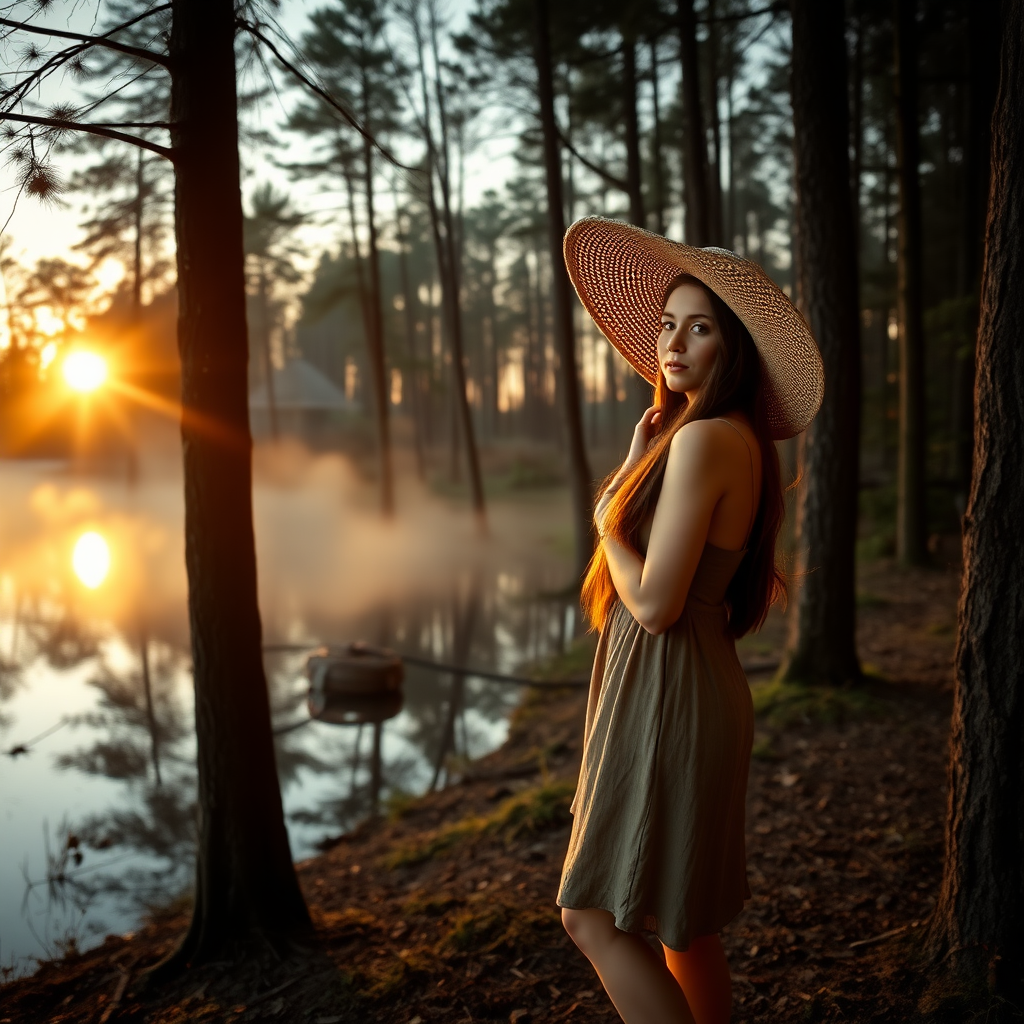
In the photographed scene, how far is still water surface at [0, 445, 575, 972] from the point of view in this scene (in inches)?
236

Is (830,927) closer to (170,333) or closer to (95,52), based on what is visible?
(95,52)

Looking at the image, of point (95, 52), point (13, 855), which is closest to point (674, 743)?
point (95, 52)

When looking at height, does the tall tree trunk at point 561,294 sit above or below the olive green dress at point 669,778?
above

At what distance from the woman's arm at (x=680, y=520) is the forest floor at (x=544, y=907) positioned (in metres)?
1.87

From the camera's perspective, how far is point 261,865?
Answer: 394 centimetres

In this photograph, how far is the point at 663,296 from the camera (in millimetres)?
2861

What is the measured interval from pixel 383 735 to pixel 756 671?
3861 millimetres

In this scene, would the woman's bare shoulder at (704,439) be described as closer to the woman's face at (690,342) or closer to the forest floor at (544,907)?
the woman's face at (690,342)

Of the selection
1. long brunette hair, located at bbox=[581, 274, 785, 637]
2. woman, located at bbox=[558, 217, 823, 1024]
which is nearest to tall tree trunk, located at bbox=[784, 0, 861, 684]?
long brunette hair, located at bbox=[581, 274, 785, 637]

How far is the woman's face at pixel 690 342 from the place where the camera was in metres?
2.38

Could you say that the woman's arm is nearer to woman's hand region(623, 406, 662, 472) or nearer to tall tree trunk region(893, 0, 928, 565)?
woman's hand region(623, 406, 662, 472)

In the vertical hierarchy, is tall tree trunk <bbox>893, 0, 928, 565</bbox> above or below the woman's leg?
above

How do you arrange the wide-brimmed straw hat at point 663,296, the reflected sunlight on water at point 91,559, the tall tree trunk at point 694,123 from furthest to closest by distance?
the reflected sunlight on water at point 91,559 → the tall tree trunk at point 694,123 → the wide-brimmed straw hat at point 663,296

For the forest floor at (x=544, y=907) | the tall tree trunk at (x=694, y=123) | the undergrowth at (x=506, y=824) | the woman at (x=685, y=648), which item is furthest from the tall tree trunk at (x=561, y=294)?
the woman at (x=685, y=648)
